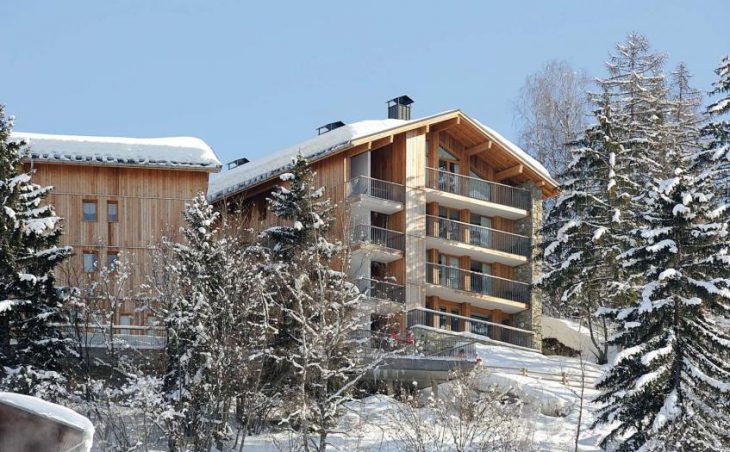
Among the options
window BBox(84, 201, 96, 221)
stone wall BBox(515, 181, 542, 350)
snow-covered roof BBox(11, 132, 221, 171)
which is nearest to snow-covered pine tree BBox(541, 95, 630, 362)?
stone wall BBox(515, 181, 542, 350)

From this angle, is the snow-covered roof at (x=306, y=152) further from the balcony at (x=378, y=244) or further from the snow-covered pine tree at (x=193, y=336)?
the snow-covered pine tree at (x=193, y=336)

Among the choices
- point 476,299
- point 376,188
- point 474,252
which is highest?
point 376,188

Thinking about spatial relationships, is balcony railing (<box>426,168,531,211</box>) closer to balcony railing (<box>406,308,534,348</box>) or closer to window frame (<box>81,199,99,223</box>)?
balcony railing (<box>406,308,534,348</box>)

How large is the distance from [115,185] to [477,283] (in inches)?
584

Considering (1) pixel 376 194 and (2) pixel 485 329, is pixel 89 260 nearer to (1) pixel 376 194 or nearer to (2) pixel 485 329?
(1) pixel 376 194

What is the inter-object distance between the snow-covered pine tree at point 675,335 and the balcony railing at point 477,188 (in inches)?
731

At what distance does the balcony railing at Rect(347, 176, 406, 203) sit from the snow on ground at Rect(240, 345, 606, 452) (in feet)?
21.5

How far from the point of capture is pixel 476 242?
4538 centimetres

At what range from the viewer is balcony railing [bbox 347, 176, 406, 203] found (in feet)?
137

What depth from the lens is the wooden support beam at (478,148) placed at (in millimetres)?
45625

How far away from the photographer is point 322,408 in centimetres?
2453

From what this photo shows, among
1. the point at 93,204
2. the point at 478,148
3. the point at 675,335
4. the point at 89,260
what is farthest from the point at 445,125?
the point at 675,335

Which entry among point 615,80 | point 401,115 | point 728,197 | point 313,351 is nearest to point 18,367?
point 313,351

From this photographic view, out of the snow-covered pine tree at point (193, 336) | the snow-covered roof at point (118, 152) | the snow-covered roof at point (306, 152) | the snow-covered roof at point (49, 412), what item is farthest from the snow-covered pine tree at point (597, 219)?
the snow-covered roof at point (49, 412)
